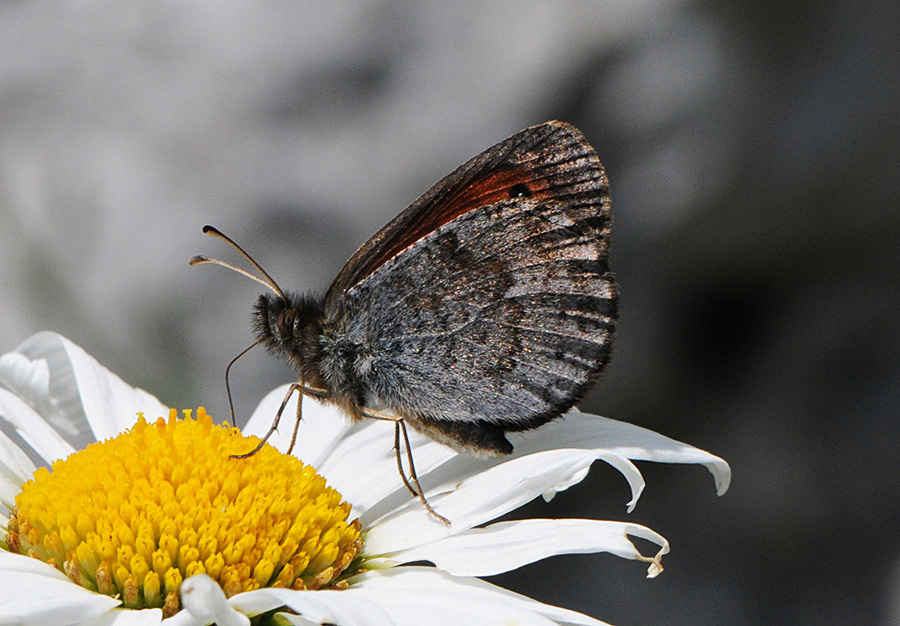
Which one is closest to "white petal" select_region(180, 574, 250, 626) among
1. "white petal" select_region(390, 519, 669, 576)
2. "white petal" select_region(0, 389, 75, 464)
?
"white petal" select_region(390, 519, 669, 576)

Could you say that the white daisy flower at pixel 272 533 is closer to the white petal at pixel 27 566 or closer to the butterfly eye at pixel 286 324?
the white petal at pixel 27 566

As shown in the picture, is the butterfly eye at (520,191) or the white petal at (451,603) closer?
the white petal at (451,603)

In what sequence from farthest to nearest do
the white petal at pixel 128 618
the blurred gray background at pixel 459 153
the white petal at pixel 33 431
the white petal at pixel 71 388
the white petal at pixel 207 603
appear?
1. the blurred gray background at pixel 459 153
2. the white petal at pixel 71 388
3. the white petal at pixel 33 431
4. the white petal at pixel 128 618
5. the white petal at pixel 207 603

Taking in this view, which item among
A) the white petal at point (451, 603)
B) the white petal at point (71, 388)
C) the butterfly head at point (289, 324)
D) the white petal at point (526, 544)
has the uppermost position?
the butterfly head at point (289, 324)

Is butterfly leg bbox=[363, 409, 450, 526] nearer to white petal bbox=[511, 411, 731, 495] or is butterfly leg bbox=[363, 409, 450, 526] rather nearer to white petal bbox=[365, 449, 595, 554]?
white petal bbox=[365, 449, 595, 554]

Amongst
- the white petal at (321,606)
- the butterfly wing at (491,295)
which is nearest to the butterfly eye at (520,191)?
the butterfly wing at (491,295)
